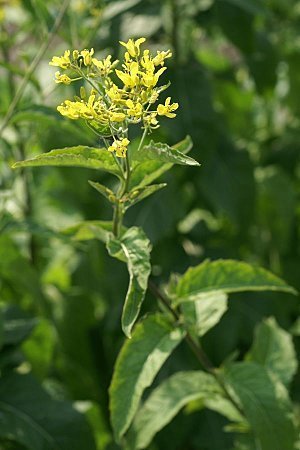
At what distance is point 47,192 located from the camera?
265 centimetres

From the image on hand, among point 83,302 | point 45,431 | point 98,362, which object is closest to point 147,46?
point 83,302

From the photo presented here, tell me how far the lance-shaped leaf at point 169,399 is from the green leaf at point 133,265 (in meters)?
0.40

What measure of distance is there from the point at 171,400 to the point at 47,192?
1.27m

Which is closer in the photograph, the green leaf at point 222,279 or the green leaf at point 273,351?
the green leaf at point 222,279

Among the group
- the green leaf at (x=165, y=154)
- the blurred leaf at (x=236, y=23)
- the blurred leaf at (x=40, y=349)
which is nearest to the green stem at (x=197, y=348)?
the green leaf at (x=165, y=154)

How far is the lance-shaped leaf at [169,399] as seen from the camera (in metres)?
1.49

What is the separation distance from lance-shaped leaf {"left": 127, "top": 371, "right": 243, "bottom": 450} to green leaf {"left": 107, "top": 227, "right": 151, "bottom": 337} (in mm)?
403

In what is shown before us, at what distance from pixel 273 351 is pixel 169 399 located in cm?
27

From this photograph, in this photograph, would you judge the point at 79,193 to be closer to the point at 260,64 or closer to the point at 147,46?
the point at 147,46

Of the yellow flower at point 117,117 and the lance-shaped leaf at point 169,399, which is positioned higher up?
the yellow flower at point 117,117

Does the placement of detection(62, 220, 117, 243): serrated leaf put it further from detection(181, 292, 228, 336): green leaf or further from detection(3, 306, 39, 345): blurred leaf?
detection(3, 306, 39, 345): blurred leaf

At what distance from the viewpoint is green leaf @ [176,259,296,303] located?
134cm

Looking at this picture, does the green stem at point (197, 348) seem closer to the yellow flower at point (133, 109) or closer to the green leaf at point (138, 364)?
the green leaf at point (138, 364)

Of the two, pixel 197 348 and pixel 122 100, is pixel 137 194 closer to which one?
pixel 122 100
